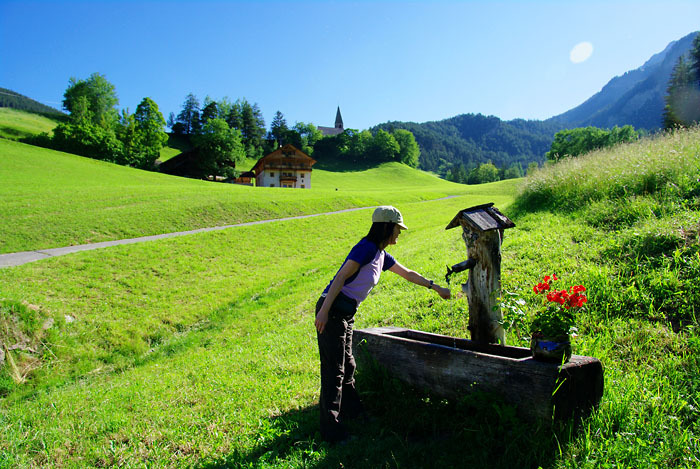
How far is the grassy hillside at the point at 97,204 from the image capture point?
17.6 metres

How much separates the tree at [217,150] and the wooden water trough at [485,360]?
70.6 metres

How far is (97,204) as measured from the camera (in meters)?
23.6

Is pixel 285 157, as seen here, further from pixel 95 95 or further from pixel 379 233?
pixel 379 233

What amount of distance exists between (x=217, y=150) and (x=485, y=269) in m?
71.3

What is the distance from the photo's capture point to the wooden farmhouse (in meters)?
69.8

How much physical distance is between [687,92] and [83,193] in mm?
80876

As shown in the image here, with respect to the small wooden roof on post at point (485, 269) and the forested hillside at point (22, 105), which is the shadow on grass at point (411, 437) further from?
the forested hillside at point (22, 105)

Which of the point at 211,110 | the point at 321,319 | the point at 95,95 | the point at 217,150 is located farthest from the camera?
the point at 211,110

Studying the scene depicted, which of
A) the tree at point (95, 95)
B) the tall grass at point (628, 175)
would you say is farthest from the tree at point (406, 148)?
the tall grass at point (628, 175)

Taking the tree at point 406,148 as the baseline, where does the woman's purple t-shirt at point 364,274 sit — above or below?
below

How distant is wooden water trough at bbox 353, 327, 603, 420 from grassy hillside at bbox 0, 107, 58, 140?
3358 inches

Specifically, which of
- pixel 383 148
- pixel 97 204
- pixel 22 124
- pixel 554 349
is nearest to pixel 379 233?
pixel 554 349

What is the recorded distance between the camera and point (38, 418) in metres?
5.12

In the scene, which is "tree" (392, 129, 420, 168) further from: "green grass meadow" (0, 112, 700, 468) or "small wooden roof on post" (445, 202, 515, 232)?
"small wooden roof on post" (445, 202, 515, 232)
